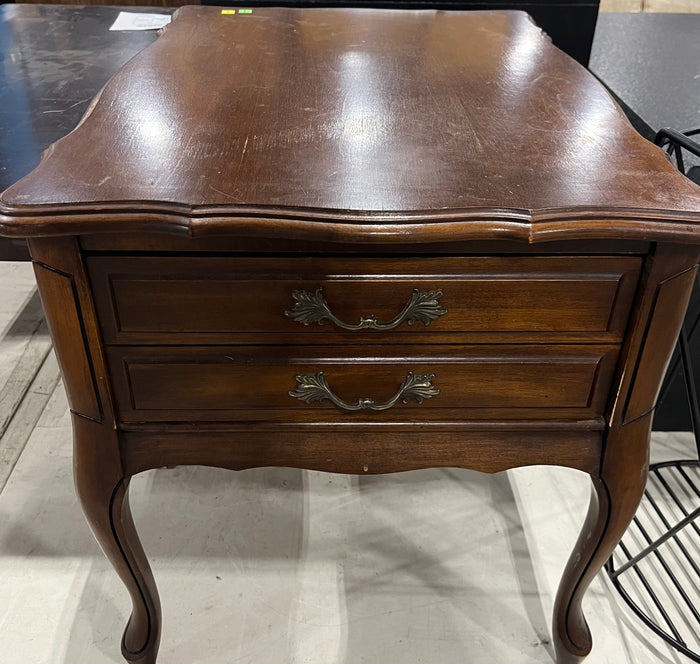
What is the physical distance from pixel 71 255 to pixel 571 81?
2.07ft

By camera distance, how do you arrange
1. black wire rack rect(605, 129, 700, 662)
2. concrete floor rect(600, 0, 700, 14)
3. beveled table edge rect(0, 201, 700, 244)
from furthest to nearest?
concrete floor rect(600, 0, 700, 14)
black wire rack rect(605, 129, 700, 662)
beveled table edge rect(0, 201, 700, 244)

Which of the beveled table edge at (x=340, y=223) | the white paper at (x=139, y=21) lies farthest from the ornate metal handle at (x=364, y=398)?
the white paper at (x=139, y=21)

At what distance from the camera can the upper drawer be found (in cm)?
A: 61

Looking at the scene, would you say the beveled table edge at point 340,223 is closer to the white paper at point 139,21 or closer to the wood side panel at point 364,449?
the wood side panel at point 364,449

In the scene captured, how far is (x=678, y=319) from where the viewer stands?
65 cm

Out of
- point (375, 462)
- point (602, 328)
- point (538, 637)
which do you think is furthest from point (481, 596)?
point (602, 328)

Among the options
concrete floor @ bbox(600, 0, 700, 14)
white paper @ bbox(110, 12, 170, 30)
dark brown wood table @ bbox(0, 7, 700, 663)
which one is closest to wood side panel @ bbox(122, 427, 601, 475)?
dark brown wood table @ bbox(0, 7, 700, 663)

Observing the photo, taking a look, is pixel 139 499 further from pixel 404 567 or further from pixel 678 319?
pixel 678 319

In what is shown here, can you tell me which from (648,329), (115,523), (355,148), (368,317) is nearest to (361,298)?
(368,317)

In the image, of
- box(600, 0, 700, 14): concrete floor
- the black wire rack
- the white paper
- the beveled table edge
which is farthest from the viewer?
box(600, 0, 700, 14): concrete floor

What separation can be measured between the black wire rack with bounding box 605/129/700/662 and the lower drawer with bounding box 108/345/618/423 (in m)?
0.34

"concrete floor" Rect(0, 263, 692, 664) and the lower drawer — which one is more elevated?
the lower drawer

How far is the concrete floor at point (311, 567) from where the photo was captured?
1.00m

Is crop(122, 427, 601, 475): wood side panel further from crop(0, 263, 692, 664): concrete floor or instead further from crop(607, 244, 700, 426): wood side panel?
crop(0, 263, 692, 664): concrete floor
